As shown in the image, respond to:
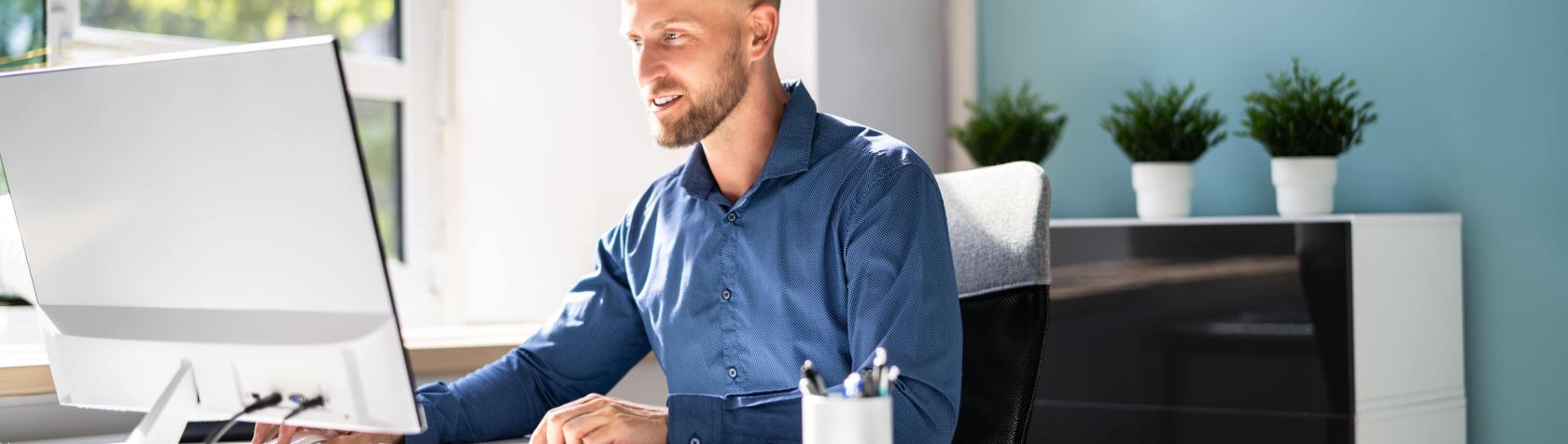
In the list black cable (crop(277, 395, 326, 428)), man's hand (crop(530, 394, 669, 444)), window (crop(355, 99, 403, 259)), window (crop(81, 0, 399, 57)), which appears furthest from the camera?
window (crop(355, 99, 403, 259))

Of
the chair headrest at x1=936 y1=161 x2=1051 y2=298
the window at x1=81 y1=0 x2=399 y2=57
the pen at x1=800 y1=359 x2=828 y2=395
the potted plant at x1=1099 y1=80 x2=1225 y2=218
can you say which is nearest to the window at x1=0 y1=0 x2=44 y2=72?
the window at x1=81 y1=0 x2=399 y2=57

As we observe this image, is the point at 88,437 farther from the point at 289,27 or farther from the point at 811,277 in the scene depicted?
the point at 289,27

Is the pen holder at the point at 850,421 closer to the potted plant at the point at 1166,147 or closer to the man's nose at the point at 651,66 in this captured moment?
the man's nose at the point at 651,66

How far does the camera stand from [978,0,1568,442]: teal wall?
7.97ft

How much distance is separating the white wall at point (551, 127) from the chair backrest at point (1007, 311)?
1.32 metres

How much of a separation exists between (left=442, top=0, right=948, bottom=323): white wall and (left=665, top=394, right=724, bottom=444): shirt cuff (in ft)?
4.92

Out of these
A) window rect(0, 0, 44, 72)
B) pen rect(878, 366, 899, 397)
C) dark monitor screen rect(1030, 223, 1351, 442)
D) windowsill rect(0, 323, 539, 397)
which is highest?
window rect(0, 0, 44, 72)

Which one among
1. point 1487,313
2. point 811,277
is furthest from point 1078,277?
point 811,277

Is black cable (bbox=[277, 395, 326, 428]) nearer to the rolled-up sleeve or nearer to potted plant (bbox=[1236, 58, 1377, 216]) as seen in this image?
the rolled-up sleeve

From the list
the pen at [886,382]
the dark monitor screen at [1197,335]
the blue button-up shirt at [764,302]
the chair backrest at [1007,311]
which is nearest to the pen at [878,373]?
the pen at [886,382]

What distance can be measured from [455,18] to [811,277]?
69.0 inches

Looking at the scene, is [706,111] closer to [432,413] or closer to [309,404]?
[432,413]

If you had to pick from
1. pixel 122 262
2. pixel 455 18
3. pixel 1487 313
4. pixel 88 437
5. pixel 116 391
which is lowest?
pixel 1487 313

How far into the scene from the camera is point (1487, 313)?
2.49 meters
